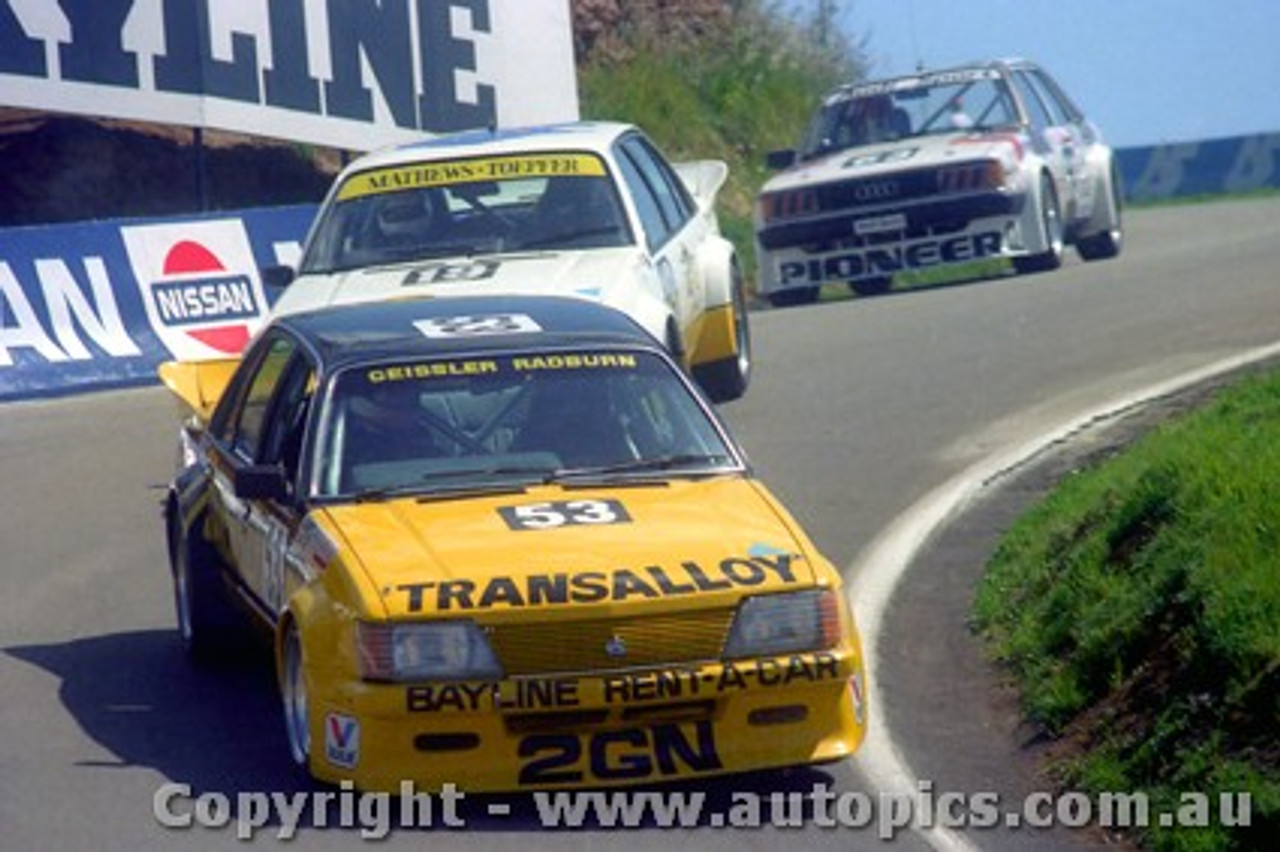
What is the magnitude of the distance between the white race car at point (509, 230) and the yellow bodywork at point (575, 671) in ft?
17.8

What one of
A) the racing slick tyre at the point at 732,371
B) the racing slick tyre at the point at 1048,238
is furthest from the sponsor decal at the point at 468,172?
the racing slick tyre at the point at 1048,238

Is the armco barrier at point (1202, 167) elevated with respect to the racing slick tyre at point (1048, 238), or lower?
lower

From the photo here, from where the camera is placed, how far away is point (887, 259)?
23.0m

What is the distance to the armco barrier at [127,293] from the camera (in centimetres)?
2053

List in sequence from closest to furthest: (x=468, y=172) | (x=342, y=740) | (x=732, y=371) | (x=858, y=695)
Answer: (x=342, y=740) < (x=858, y=695) < (x=468, y=172) < (x=732, y=371)

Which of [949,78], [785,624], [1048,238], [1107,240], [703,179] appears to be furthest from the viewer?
[1107,240]

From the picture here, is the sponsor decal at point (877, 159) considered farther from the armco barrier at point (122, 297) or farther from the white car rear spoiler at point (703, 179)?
the white car rear spoiler at point (703, 179)

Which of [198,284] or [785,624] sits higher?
[785,624]

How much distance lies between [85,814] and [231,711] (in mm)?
1433

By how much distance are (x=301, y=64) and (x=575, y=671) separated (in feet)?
63.9

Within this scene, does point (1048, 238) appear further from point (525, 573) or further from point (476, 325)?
point (525, 573)

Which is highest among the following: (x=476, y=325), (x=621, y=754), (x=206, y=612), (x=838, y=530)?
(x=476, y=325)

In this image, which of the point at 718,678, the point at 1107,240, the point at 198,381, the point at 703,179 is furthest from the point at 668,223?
the point at 1107,240

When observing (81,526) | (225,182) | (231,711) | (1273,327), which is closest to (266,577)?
(231,711)
